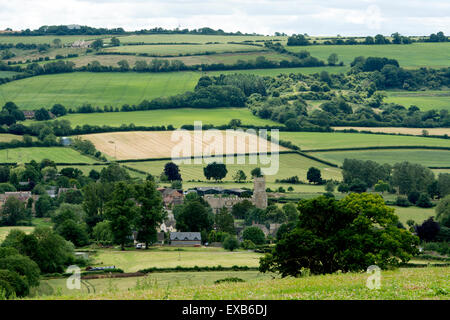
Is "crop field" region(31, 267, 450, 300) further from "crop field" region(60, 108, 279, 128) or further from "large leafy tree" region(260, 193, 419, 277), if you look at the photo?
"crop field" region(60, 108, 279, 128)

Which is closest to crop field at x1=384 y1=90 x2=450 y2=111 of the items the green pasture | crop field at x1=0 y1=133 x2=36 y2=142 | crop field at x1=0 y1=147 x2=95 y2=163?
the green pasture

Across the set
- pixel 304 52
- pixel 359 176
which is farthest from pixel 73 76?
pixel 359 176

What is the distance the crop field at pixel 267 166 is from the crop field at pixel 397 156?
157 inches

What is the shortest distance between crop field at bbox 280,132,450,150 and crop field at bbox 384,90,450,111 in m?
29.7

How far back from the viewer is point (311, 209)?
40.2 metres

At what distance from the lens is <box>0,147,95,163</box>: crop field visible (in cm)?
11206

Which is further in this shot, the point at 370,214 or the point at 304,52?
the point at 304,52

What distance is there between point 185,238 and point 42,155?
46.3 m

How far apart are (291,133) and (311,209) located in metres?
94.3

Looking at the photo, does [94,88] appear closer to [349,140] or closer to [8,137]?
[8,137]

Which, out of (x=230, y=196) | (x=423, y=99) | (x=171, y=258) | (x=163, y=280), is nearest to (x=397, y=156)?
(x=230, y=196)

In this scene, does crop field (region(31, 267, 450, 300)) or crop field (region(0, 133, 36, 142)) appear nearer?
crop field (region(31, 267, 450, 300))

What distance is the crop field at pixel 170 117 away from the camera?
451 ft
